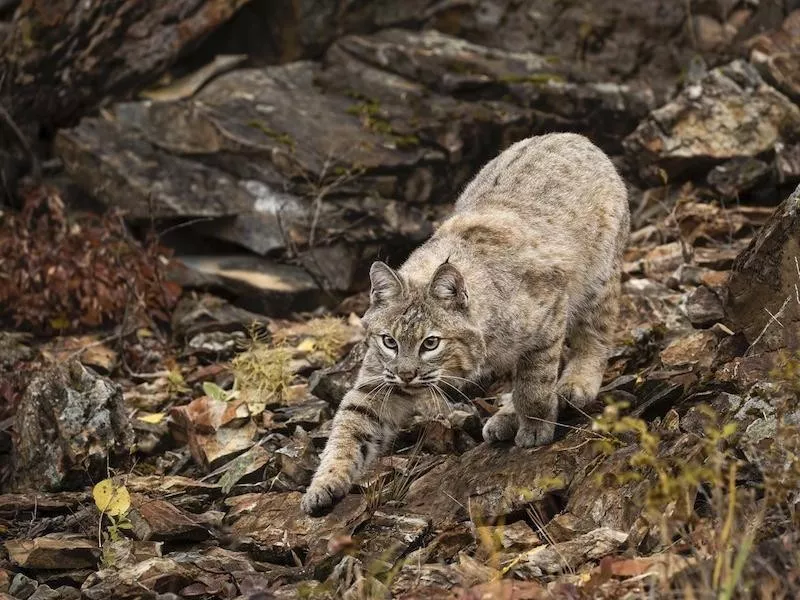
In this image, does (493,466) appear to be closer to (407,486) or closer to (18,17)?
(407,486)

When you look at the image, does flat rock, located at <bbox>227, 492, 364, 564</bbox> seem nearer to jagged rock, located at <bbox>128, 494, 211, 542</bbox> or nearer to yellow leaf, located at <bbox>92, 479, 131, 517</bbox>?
jagged rock, located at <bbox>128, 494, 211, 542</bbox>

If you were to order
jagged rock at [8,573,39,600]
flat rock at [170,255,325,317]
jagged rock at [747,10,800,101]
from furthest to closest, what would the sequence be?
jagged rock at [747,10,800,101] → flat rock at [170,255,325,317] → jagged rock at [8,573,39,600]

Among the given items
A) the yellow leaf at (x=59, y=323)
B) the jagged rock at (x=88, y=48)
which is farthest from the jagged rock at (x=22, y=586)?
the jagged rock at (x=88, y=48)

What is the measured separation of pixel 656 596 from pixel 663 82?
919cm

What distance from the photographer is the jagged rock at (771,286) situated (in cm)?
632

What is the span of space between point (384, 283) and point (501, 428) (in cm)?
123

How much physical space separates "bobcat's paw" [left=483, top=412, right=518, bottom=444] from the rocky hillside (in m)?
0.10

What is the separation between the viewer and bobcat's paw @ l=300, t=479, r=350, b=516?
6.33 m

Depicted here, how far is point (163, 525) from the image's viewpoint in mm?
6332

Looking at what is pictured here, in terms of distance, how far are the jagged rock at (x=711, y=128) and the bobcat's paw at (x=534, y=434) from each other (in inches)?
203

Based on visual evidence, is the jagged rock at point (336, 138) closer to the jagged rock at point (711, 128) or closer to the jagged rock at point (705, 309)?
the jagged rock at point (711, 128)

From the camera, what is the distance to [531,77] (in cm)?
1218

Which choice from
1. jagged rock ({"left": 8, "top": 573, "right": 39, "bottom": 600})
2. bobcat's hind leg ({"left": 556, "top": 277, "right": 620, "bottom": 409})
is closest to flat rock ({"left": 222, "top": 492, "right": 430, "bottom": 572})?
jagged rock ({"left": 8, "top": 573, "right": 39, "bottom": 600})

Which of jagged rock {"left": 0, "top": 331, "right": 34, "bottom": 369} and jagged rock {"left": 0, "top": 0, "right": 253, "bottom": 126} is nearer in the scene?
jagged rock {"left": 0, "top": 331, "right": 34, "bottom": 369}
